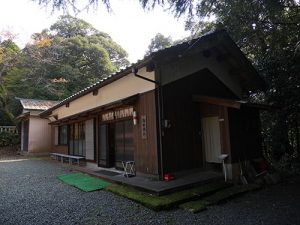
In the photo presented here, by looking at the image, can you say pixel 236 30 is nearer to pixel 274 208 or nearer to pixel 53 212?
pixel 274 208

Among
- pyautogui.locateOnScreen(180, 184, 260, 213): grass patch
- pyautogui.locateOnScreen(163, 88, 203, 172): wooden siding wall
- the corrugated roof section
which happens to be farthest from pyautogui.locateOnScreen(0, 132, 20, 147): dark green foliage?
pyautogui.locateOnScreen(180, 184, 260, 213): grass patch

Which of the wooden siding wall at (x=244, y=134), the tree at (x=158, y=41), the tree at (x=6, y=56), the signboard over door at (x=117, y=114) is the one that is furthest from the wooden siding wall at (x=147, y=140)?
the tree at (x=158, y=41)

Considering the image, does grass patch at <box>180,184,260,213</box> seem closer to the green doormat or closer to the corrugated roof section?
the green doormat

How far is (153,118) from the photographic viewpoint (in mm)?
6938

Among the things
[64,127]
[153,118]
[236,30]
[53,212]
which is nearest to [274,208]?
[153,118]

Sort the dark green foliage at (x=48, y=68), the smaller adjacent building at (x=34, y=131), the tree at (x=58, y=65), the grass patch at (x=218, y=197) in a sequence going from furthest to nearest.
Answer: the tree at (x=58, y=65) → the dark green foliage at (x=48, y=68) → the smaller adjacent building at (x=34, y=131) → the grass patch at (x=218, y=197)

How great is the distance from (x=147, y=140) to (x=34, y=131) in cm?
1256

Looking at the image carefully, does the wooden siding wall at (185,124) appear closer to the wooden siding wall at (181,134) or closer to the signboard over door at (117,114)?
the wooden siding wall at (181,134)

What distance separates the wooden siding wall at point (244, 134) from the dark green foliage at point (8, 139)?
1819 cm

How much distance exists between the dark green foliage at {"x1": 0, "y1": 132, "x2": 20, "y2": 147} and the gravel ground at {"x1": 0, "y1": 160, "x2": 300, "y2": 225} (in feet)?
47.4

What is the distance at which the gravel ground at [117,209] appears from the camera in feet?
14.3

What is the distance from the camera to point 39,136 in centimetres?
1706

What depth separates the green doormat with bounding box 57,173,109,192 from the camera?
265 inches

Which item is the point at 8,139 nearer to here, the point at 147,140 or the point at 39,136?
the point at 39,136
